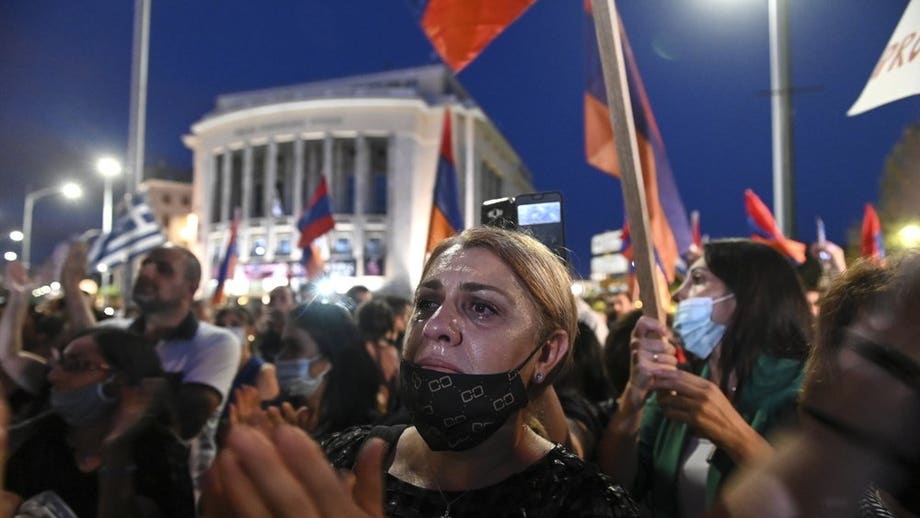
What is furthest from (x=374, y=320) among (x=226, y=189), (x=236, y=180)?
(x=236, y=180)

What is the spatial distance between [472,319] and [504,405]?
241 millimetres

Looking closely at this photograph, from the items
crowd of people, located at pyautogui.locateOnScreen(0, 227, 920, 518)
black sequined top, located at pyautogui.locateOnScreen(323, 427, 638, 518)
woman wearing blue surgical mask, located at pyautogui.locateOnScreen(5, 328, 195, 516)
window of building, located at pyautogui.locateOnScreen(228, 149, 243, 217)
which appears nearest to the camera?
crowd of people, located at pyautogui.locateOnScreen(0, 227, 920, 518)

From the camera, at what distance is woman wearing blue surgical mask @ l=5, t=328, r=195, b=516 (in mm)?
2439

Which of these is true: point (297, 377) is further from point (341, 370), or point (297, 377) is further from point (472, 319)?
point (472, 319)

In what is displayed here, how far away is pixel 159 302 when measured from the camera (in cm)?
401

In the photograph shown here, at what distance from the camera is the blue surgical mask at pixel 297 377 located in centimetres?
406

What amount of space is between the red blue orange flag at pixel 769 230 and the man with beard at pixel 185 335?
5018 millimetres

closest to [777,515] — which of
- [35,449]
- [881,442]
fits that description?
[881,442]

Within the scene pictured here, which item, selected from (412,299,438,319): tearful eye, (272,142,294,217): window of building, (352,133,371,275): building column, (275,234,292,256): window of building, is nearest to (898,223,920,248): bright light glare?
(412,299,438,319): tearful eye

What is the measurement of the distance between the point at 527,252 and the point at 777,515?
4.05 ft

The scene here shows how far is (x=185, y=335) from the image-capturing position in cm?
397

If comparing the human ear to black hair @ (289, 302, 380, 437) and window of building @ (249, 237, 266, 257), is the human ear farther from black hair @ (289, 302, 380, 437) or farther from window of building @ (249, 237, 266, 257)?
window of building @ (249, 237, 266, 257)

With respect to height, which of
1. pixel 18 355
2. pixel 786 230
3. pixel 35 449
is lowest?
pixel 35 449

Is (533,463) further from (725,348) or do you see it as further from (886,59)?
(886,59)
